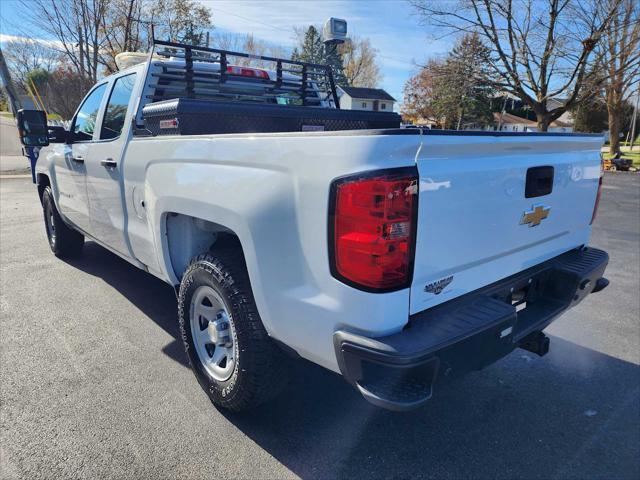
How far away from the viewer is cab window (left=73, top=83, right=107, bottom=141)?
163 inches

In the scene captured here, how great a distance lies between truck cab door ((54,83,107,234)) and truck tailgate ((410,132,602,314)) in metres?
3.20

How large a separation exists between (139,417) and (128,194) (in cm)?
151

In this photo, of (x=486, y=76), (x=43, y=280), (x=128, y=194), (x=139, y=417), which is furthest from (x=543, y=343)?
(x=486, y=76)

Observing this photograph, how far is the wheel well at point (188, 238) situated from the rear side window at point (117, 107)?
1.16m

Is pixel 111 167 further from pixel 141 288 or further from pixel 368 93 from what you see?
pixel 368 93

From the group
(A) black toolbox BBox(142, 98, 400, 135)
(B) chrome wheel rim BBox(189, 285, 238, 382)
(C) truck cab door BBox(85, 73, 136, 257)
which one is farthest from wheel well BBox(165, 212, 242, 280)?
(C) truck cab door BBox(85, 73, 136, 257)

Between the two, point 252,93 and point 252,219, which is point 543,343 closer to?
point 252,219

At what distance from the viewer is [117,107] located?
3.73 m

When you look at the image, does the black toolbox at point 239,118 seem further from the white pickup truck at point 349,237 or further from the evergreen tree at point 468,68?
the evergreen tree at point 468,68

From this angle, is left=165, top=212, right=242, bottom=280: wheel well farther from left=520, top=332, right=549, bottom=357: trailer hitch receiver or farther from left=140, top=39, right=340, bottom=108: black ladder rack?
left=520, top=332, right=549, bottom=357: trailer hitch receiver

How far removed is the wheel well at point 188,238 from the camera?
2693mm

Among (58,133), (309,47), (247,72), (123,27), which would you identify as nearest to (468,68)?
(123,27)

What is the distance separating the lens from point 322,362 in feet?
6.57

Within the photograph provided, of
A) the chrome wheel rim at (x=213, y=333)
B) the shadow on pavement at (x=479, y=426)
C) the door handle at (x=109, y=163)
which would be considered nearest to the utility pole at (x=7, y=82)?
the door handle at (x=109, y=163)
